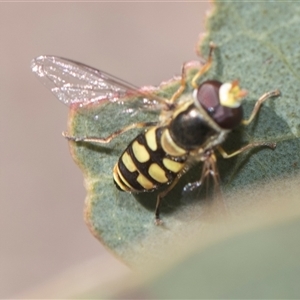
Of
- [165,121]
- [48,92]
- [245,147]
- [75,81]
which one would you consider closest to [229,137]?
[245,147]

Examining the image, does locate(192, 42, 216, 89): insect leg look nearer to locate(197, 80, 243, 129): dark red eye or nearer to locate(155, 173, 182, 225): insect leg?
locate(197, 80, 243, 129): dark red eye

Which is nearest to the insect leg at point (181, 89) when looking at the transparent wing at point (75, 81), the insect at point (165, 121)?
the insect at point (165, 121)

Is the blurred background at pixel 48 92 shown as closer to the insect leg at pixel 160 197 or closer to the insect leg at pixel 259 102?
the insect leg at pixel 160 197

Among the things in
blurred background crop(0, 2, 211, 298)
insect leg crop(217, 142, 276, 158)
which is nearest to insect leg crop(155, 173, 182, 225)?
insect leg crop(217, 142, 276, 158)

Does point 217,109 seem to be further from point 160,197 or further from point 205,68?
point 160,197

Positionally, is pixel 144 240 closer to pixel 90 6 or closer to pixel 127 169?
pixel 127 169

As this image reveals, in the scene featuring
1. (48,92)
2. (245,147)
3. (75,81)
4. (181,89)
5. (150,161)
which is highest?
(48,92)
